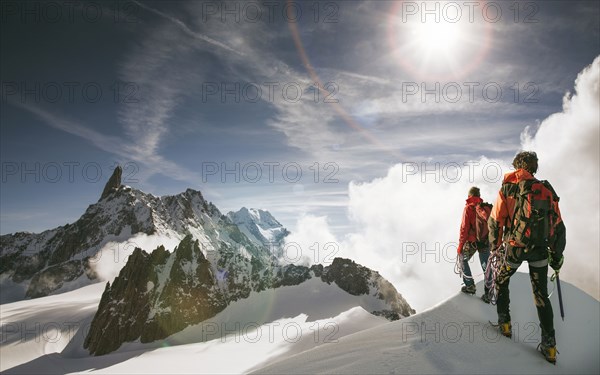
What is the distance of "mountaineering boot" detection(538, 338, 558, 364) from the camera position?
4.64 metres

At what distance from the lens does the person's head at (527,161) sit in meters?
5.27

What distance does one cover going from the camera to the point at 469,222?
7.79 meters

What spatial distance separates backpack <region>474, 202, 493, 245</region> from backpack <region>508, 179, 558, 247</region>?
2.50 m

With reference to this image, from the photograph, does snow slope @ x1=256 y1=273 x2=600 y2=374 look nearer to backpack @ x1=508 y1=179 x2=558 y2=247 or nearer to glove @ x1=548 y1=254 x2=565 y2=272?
glove @ x1=548 y1=254 x2=565 y2=272

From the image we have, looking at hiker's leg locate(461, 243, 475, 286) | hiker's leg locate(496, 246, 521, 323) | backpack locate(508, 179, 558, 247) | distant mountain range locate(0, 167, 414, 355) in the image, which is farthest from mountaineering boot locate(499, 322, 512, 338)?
distant mountain range locate(0, 167, 414, 355)

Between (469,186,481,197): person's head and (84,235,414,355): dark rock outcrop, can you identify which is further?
(84,235,414,355): dark rock outcrop

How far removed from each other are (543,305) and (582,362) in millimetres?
1108

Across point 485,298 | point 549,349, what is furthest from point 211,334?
point 549,349

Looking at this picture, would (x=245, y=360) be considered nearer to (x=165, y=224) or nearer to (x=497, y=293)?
(x=497, y=293)

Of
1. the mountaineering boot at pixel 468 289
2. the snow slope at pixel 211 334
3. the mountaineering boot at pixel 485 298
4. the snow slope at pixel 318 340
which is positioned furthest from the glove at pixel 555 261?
the snow slope at pixel 211 334

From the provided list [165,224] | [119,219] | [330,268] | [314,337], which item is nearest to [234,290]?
[330,268]

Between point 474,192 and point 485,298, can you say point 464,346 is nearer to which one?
point 485,298

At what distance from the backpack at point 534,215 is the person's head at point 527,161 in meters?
0.33

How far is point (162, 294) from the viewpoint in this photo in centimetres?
9862
